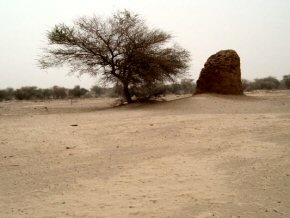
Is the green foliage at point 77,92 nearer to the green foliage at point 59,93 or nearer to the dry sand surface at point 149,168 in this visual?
the green foliage at point 59,93

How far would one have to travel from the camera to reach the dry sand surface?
5426mm

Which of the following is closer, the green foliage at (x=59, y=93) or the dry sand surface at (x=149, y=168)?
the dry sand surface at (x=149, y=168)

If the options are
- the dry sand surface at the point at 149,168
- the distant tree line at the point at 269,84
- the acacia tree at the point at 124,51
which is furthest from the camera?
the distant tree line at the point at 269,84

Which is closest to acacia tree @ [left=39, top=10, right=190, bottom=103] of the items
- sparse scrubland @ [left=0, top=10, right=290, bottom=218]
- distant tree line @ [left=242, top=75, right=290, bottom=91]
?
sparse scrubland @ [left=0, top=10, right=290, bottom=218]

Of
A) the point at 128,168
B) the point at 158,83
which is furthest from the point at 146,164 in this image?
the point at 158,83

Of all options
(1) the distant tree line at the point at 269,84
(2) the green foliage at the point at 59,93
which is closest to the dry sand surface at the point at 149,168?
(1) the distant tree line at the point at 269,84

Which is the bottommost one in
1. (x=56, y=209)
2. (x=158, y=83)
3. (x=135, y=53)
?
(x=56, y=209)

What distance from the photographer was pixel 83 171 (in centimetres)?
738

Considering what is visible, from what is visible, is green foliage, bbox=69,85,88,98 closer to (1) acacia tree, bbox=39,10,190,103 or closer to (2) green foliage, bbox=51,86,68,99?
(2) green foliage, bbox=51,86,68,99

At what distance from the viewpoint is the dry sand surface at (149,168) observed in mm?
5426

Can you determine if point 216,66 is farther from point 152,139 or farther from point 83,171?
point 83,171

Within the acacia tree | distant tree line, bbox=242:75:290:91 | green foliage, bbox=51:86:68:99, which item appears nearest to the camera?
the acacia tree

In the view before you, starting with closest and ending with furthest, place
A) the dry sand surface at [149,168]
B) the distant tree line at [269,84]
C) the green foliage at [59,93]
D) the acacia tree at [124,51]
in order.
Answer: the dry sand surface at [149,168], the acacia tree at [124,51], the distant tree line at [269,84], the green foliage at [59,93]

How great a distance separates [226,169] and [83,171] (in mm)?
2470
